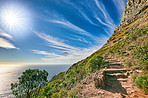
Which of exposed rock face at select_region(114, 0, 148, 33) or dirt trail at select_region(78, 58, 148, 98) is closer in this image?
dirt trail at select_region(78, 58, 148, 98)

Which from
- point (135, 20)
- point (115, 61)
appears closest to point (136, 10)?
point (135, 20)

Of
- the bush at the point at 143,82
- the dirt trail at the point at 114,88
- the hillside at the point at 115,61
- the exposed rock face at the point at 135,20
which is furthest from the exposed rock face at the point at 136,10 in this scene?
the bush at the point at 143,82

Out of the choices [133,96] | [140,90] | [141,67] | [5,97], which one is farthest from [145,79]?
[5,97]

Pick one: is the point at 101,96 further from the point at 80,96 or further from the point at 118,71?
the point at 118,71

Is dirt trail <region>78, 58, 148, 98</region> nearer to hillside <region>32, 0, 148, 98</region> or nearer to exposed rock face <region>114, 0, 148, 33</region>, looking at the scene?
hillside <region>32, 0, 148, 98</region>

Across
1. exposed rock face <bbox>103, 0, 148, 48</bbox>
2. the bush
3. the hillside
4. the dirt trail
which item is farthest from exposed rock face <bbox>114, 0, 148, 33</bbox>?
the bush

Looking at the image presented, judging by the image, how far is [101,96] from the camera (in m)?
5.11

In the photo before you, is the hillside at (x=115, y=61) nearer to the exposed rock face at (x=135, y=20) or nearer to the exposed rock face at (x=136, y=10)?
the exposed rock face at (x=135, y=20)

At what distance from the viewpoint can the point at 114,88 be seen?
6.38 m

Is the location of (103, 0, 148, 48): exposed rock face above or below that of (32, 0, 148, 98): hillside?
above

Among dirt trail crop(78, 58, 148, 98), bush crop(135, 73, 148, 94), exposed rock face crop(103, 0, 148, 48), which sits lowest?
dirt trail crop(78, 58, 148, 98)

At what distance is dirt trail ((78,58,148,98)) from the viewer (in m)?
5.16

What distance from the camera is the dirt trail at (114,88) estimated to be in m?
5.16

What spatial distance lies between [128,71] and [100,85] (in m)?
5.11
